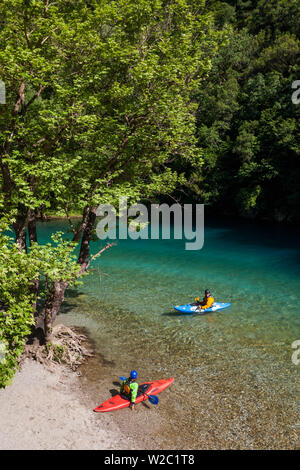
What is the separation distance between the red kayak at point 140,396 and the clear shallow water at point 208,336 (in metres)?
0.45

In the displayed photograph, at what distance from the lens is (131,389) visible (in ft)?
41.8

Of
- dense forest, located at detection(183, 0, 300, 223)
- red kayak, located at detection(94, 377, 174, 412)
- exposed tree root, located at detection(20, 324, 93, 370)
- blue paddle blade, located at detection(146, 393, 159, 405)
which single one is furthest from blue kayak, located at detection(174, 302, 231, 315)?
dense forest, located at detection(183, 0, 300, 223)

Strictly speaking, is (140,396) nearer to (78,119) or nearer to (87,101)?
(78,119)

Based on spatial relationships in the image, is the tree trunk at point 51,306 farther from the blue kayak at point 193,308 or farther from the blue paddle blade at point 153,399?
the blue kayak at point 193,308

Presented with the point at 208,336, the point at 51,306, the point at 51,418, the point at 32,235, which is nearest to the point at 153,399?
the point at 51,418

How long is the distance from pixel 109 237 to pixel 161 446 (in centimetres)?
3512

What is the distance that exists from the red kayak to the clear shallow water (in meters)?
0.45

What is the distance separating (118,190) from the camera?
51.2 feet

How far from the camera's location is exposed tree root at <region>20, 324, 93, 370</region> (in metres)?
15.1

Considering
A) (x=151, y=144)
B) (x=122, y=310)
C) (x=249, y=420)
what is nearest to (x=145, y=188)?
(x=151, y=144)

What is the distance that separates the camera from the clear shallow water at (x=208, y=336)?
40.5 feet

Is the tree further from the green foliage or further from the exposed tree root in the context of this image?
the green foliage

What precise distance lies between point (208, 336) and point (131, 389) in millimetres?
7076

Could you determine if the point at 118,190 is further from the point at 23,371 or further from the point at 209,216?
the point at 209,216
